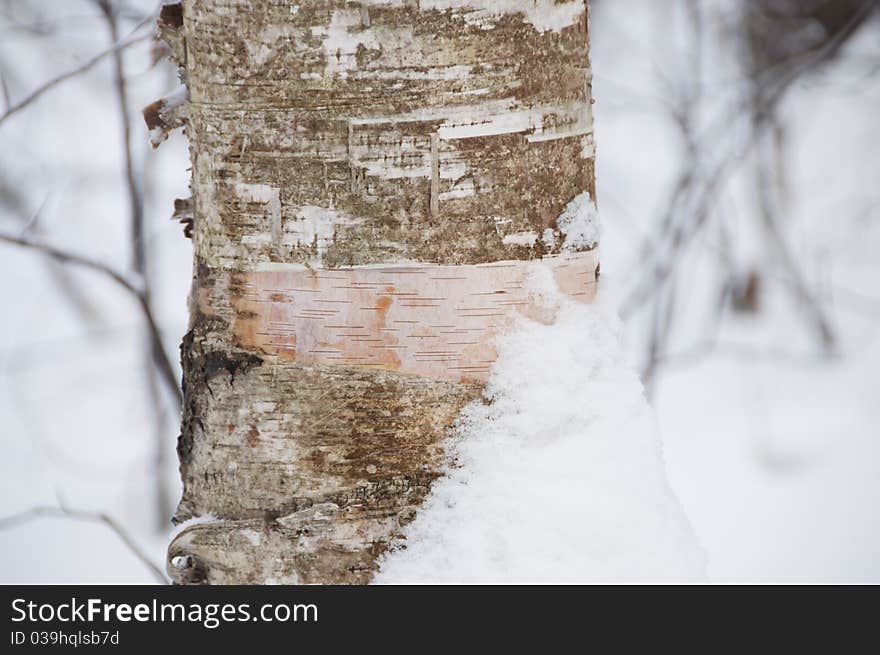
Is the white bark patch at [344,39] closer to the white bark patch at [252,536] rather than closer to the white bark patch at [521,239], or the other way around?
the white bark patch at [521,239]

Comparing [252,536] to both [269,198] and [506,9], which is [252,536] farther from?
[506,9]

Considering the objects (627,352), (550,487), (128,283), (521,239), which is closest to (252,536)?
(550,487)

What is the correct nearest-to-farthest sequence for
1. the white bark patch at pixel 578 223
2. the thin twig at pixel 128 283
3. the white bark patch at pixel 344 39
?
the white bark patch at pixel 344 39, the white bark patch at pixel 578 223, the thin twig at pixel 128 283

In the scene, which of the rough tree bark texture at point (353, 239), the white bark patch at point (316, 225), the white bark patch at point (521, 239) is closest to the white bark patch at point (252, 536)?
the rough tree bark texture at point (353, 239)

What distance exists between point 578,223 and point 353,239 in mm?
290

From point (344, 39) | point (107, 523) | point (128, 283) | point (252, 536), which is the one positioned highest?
point (344, 39)

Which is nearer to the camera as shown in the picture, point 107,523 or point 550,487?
point 550,487

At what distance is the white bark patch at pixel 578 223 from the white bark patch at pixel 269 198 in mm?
347

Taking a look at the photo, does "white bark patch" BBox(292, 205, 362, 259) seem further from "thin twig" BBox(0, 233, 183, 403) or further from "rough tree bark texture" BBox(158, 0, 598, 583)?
"thin twig" BBox(0, 233, 183, 403)

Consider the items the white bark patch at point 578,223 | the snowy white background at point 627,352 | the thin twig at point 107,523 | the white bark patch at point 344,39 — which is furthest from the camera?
the snowy white background at point 627,352

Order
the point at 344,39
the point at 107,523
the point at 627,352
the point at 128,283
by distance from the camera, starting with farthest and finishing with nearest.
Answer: the point at 627,352 < the point at 128,283 < the point at 107,523 < the point at 344,39

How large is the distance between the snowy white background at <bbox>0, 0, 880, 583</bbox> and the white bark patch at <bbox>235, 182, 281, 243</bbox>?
114 cm

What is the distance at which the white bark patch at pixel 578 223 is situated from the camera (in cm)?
100

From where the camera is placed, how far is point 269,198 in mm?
947
